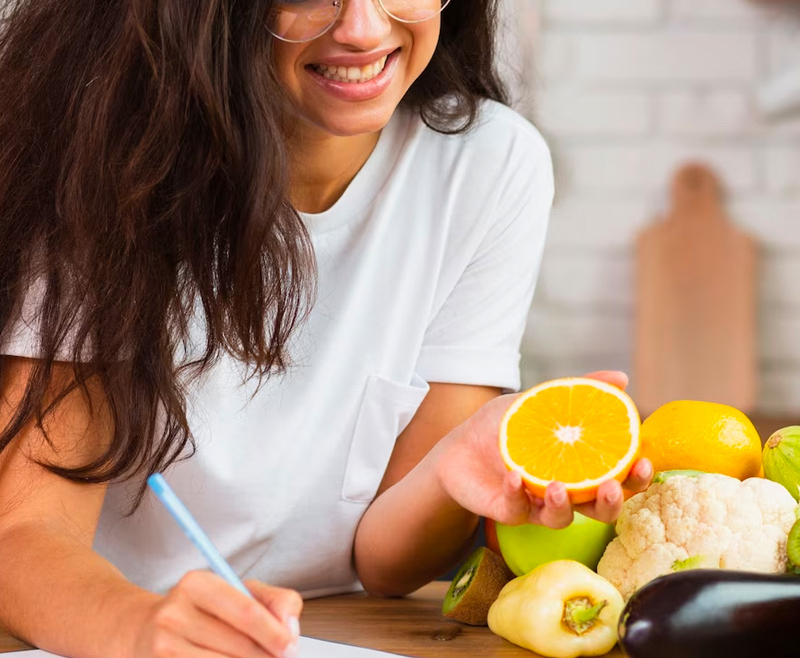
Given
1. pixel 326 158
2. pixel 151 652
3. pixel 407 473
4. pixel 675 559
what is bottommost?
pixel 407 473

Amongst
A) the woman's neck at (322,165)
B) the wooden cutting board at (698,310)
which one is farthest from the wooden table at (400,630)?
the wooden cutting board at (698,310)

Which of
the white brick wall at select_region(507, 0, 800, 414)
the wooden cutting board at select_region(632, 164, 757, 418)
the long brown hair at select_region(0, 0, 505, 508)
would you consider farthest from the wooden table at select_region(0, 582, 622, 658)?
the white brick wall at select_region(507, 0, 800, 414)

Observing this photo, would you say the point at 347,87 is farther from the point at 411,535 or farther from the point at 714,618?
the point at 714,618

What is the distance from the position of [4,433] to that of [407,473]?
0.46m

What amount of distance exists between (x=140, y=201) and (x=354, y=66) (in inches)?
9.7

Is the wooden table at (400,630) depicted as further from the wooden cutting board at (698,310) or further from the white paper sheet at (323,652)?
the wooden cutting board at (698,310)

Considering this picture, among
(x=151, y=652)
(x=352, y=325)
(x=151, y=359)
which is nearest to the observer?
(x=151, y=652)

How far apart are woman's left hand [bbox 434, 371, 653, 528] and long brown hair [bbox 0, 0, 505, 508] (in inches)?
8.1

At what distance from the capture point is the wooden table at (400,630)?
2.94ft

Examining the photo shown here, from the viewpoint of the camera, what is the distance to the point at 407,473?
1285 mm

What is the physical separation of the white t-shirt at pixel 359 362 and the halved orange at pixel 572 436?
312 millimetres

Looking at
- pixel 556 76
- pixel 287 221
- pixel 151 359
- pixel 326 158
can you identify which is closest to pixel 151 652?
pixel 151 359

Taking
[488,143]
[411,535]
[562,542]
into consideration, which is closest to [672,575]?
[562,542]

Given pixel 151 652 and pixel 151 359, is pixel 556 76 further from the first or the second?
pixel 151 652
